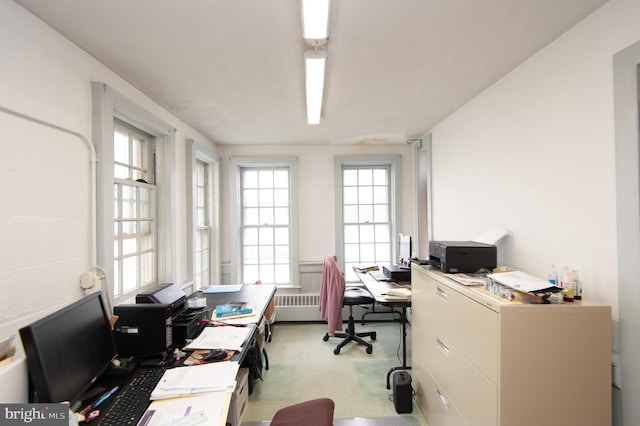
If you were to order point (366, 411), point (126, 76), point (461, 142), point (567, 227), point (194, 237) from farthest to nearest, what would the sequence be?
point (194, 237) → point (461, 142) → point (366, 411) → point (126, 76) → point (567, 227)

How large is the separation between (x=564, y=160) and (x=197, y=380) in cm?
245

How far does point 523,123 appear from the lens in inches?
75.1

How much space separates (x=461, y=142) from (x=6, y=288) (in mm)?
3618

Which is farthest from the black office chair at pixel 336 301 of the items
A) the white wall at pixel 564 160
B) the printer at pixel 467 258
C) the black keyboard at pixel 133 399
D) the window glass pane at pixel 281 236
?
the black keyboard at pixel 133 399

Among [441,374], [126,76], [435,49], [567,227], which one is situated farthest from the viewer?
[126,76]

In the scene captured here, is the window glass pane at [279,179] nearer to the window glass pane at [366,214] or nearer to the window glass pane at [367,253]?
the window glass pane at [366,214]

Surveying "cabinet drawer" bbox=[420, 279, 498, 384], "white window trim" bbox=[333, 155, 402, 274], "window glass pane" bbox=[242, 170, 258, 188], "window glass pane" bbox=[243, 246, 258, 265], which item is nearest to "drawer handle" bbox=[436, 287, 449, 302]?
"cabinet drawer" bbox=[420, 279, 498, 384]

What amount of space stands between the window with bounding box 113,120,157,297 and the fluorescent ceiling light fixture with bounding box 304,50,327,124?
167 centimetres

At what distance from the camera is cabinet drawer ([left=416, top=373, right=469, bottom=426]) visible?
166cm

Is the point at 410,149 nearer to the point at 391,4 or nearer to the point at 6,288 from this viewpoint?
the point at 391,4

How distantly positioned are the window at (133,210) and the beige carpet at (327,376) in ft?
5.27

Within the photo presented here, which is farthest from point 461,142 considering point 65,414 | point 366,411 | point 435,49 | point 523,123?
point 65,414

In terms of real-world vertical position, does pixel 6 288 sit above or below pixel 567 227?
below

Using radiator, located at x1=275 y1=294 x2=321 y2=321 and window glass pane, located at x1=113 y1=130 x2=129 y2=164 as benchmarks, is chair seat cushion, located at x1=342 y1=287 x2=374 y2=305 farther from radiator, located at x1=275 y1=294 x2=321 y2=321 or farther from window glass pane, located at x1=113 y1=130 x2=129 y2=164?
window glass pane, located at x1=113 y1=130 x2=129 y2=164
